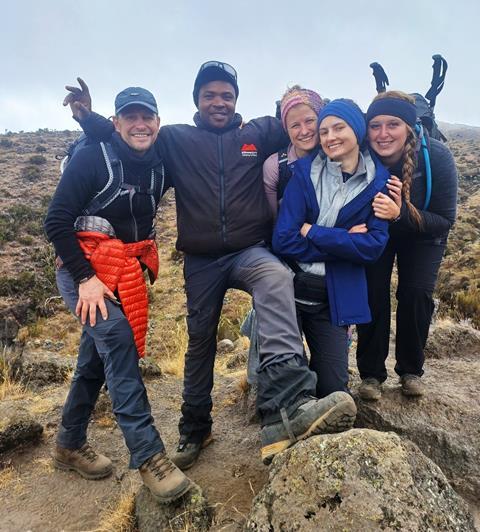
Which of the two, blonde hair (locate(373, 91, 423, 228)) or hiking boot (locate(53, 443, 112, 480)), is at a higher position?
blonde hair (locate(373, 91, 423, 228))

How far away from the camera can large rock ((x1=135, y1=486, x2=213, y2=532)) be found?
2.95m

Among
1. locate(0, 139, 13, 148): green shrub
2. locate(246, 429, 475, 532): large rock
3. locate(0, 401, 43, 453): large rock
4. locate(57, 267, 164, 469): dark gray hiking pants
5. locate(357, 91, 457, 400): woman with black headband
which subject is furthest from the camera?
locate(0, 139, 13, 148): green shrub

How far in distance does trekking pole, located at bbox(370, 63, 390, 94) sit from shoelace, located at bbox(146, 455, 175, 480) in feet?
10.8

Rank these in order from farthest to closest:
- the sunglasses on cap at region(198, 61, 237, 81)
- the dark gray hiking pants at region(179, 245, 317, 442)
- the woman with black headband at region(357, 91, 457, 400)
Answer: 1. the sunglasses on cap at region(198, 61, 237, 81)
2. the woman with black headband at region(357, 91, 457, 400)
3. the dark gray hiking pants at region(179, 245, 317, 442)

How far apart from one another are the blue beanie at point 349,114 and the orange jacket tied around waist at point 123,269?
171 centimetres

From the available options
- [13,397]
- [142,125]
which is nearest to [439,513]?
[142,125]

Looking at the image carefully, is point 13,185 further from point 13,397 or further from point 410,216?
point 410,216

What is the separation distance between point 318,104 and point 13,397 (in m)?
5.15

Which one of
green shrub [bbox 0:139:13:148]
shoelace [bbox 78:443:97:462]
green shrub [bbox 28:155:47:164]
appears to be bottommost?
shoelace [bbox 78:443:97:462]

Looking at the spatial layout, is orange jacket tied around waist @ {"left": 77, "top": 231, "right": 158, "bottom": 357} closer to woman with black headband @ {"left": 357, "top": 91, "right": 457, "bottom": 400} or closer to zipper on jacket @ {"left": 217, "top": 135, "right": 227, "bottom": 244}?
zipper on jacket @ {"left": 217, "top": 135, "right": 227, "bottom": 244}

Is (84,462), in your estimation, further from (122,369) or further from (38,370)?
(38,370)

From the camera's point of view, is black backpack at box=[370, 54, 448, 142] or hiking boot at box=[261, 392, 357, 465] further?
black backpack at box=[370, 54, 448, 142]

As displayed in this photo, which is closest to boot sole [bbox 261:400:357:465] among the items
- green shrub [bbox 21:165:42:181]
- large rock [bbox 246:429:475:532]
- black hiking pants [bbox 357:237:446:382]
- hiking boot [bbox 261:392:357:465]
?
hiking boot [bbox 261:392:357:465]

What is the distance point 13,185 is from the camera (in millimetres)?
21453
